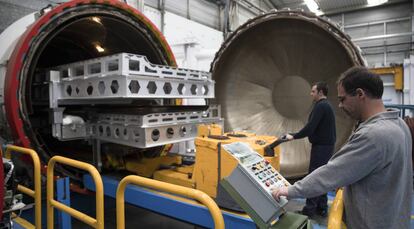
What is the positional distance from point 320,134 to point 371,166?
1994 millimetres

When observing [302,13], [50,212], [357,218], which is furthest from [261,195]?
[302,13]

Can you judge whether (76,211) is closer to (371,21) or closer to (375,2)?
(375,2)

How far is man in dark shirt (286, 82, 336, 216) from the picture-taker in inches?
130

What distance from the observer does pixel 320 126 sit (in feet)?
11.1

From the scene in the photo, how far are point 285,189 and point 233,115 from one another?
3126mm

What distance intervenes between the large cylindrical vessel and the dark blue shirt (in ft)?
2.67

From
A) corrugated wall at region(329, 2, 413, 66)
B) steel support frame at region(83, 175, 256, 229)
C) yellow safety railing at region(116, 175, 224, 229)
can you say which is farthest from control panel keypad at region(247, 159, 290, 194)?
corrugated wall at region(329, 2, 413, 66)

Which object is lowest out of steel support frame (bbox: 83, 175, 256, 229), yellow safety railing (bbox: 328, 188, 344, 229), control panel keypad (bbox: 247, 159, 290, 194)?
steel support frame (bbox: 83, 175, 256, 229)

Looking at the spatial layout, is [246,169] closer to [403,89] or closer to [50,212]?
[50,212]

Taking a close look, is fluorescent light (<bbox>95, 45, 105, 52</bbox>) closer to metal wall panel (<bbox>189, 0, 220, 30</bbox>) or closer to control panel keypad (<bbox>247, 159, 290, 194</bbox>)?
control panel keypad (<bbox>247, 159, 290, 194</bbox>)

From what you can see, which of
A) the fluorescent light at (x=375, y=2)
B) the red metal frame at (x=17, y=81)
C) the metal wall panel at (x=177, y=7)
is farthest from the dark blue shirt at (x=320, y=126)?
the fluorescent light at (x=375, y=2)

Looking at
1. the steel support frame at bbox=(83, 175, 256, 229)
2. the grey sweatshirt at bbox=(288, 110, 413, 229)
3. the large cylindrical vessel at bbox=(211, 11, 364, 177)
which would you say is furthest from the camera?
the large cylindrical vessel at bbox=(211, 11, 364, 177)

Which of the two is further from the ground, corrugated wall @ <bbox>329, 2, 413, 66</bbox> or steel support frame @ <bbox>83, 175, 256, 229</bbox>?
corrugated wall @ <bbox>329, 2, 413, 66</bbox>

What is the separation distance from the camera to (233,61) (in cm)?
473
